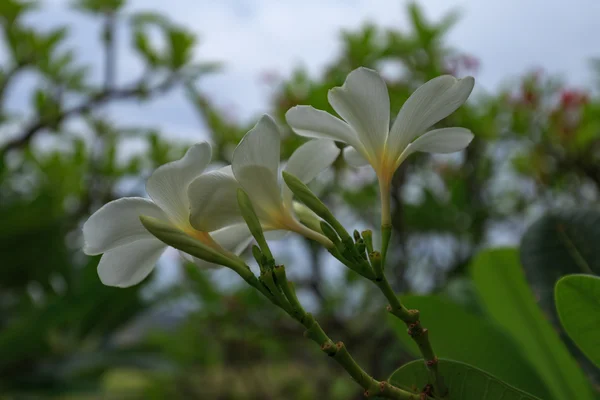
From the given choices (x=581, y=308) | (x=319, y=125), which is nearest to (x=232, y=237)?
(x=319, y=125)

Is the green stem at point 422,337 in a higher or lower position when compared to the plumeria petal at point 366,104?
lower

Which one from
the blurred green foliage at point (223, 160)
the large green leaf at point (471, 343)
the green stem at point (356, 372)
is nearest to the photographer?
the green stem at point (356, 372)

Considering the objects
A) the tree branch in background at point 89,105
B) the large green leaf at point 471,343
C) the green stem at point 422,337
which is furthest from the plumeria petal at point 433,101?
the tree branch in background at point 89,105

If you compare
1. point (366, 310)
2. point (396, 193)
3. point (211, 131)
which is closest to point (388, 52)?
point (396, 193)

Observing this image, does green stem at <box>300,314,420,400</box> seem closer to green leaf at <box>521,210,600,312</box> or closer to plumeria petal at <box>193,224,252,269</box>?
plumeria petal at <box>193,224,252,269</box>

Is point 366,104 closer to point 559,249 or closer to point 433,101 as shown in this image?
point 433,101

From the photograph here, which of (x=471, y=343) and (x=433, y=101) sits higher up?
(x=433, y=101)

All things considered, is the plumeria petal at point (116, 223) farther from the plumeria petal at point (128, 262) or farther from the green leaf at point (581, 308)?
the green leaf at point (581, 308)
